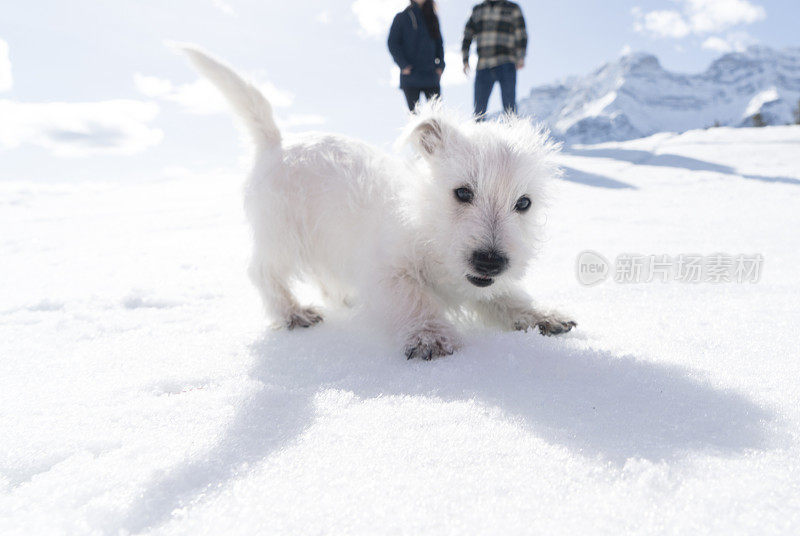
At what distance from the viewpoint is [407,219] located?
2.40 m

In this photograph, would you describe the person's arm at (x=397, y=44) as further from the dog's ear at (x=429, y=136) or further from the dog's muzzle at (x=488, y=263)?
the dog's muzzle at (x=488, y=263)

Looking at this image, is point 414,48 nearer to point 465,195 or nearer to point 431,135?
point 431,135

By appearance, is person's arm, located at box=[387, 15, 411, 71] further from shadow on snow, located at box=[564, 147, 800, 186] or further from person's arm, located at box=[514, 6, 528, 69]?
shadow on snow, located at box=[564, 147, 800, 186]

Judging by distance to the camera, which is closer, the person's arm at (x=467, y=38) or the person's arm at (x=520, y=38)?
the person's arm at (x=520, y=38)

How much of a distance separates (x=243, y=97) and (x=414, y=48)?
3.61 meters

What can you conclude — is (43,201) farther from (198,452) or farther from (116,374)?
(198,452)

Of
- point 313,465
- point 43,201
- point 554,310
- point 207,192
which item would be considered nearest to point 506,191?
point 554,310

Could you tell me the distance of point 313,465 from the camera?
121 centimetres

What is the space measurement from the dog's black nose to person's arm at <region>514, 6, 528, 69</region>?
647cm

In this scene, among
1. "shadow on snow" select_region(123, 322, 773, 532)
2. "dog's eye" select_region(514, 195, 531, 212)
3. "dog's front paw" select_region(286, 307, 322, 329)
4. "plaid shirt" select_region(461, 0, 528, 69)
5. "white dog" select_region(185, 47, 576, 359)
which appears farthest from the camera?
"plaid shirt" select_region(461, 0, 528, 69)

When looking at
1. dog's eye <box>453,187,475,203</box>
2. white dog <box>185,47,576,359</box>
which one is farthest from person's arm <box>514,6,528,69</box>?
dog's eye <box>453,187,475,203</box>

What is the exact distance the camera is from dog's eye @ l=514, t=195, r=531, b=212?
224 cm

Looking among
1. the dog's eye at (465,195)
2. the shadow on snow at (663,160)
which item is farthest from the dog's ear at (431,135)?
the shadow on snow at (663,160)

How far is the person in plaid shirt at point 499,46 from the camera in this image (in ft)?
23.9
